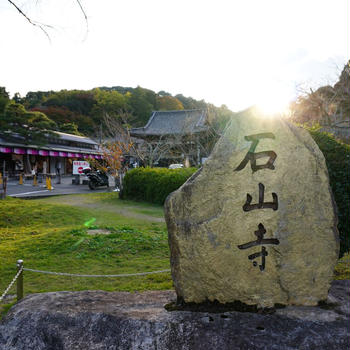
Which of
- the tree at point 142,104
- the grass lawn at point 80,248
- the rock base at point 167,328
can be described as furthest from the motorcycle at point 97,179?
the tree at point 142,104

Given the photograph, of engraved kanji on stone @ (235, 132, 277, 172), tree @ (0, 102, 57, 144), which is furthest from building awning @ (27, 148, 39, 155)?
engraved kanji on stone @ (235, 132, 277, 172)

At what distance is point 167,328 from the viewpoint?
9.25 ft

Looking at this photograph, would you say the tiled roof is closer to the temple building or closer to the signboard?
the temple building

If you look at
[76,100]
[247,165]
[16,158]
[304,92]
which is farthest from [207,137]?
[76,100]

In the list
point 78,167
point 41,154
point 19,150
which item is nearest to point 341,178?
point 78,167

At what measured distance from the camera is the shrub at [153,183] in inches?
528

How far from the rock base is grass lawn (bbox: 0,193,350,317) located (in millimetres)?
1453

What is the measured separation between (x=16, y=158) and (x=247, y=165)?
27798 millimetres

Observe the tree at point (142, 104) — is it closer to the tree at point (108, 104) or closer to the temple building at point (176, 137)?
the tree at point (108, 104)

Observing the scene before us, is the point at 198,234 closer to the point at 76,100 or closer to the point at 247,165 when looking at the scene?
the point at 247,165

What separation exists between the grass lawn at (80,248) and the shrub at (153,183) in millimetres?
2719

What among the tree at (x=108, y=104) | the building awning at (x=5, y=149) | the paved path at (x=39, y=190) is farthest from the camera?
the tree at (x=108, y=104)

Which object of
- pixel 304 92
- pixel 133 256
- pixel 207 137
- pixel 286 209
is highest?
pixel 304 92

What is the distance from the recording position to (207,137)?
923 inches
